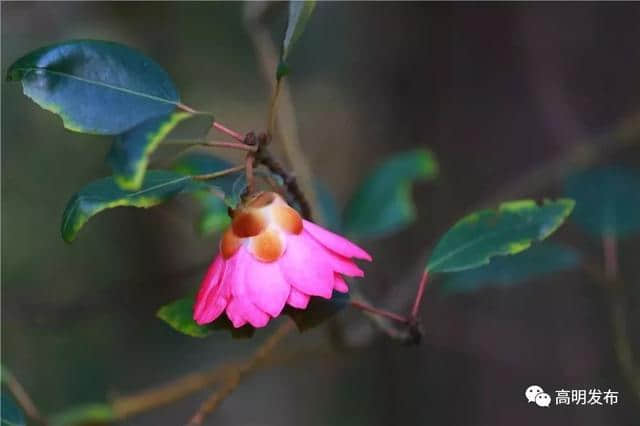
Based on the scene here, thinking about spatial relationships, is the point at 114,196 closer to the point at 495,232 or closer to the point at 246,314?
the point at 246,314

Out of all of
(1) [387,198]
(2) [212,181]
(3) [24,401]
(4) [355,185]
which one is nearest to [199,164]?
(2) [212,181]

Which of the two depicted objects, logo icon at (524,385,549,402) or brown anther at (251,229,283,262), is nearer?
brown anther at (251,229,283,262)

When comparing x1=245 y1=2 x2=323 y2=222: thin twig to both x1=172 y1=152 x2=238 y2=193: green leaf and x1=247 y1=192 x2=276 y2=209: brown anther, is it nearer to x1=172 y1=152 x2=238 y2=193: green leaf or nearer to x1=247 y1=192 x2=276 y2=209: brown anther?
x1=172 y1=152 x2=238 y2=193: green leaf

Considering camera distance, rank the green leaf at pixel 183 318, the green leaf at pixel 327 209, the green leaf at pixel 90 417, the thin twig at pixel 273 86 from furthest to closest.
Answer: the green leaf at pixel 327 209 → the thin twig at pixel 273 86 → the green leaf at pixel 90 417 → the green leaf at pixel 183 318

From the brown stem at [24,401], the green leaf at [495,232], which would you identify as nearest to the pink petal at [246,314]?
the green leaf at [495,232]

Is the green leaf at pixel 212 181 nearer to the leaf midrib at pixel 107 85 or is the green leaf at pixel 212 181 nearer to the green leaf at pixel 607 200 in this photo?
the leaf midrib at pixel 107 85

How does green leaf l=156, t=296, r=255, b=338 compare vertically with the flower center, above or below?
below

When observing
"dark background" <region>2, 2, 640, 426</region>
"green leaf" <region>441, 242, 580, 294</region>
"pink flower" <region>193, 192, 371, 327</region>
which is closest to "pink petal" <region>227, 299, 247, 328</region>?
"pink flower" <region>193, 192, 371, 327</region>
